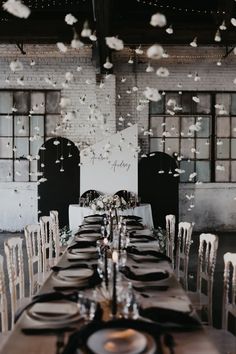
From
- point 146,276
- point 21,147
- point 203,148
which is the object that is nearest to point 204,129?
point 203,148

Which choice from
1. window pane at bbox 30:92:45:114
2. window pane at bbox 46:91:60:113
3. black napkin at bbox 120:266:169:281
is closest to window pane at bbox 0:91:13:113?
window pane at bbox 30:92:45:114

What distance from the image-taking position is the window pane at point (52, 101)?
10.6 m

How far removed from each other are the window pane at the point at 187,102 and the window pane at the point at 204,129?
400 mm

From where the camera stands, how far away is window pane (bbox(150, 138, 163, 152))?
34.9 feet

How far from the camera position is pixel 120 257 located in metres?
3.00

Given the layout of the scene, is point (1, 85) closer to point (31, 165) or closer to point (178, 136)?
point (31, 165)

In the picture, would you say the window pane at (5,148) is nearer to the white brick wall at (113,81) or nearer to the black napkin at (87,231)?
the white brick wall at (113,81)

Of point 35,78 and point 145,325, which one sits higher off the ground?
point 35,78

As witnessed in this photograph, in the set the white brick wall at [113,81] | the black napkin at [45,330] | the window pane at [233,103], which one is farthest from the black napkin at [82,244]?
the window pane at [233,103]

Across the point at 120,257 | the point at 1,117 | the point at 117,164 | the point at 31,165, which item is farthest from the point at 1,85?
the point at 120,257

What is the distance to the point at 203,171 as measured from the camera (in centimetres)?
1071

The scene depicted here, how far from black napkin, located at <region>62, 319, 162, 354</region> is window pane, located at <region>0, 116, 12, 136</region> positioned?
29.1 feet

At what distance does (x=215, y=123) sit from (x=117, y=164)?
263 centimetres

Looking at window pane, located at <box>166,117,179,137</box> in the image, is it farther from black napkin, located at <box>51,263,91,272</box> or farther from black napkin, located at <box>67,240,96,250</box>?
black napkin, located at <box>51,263,91,272</box>
